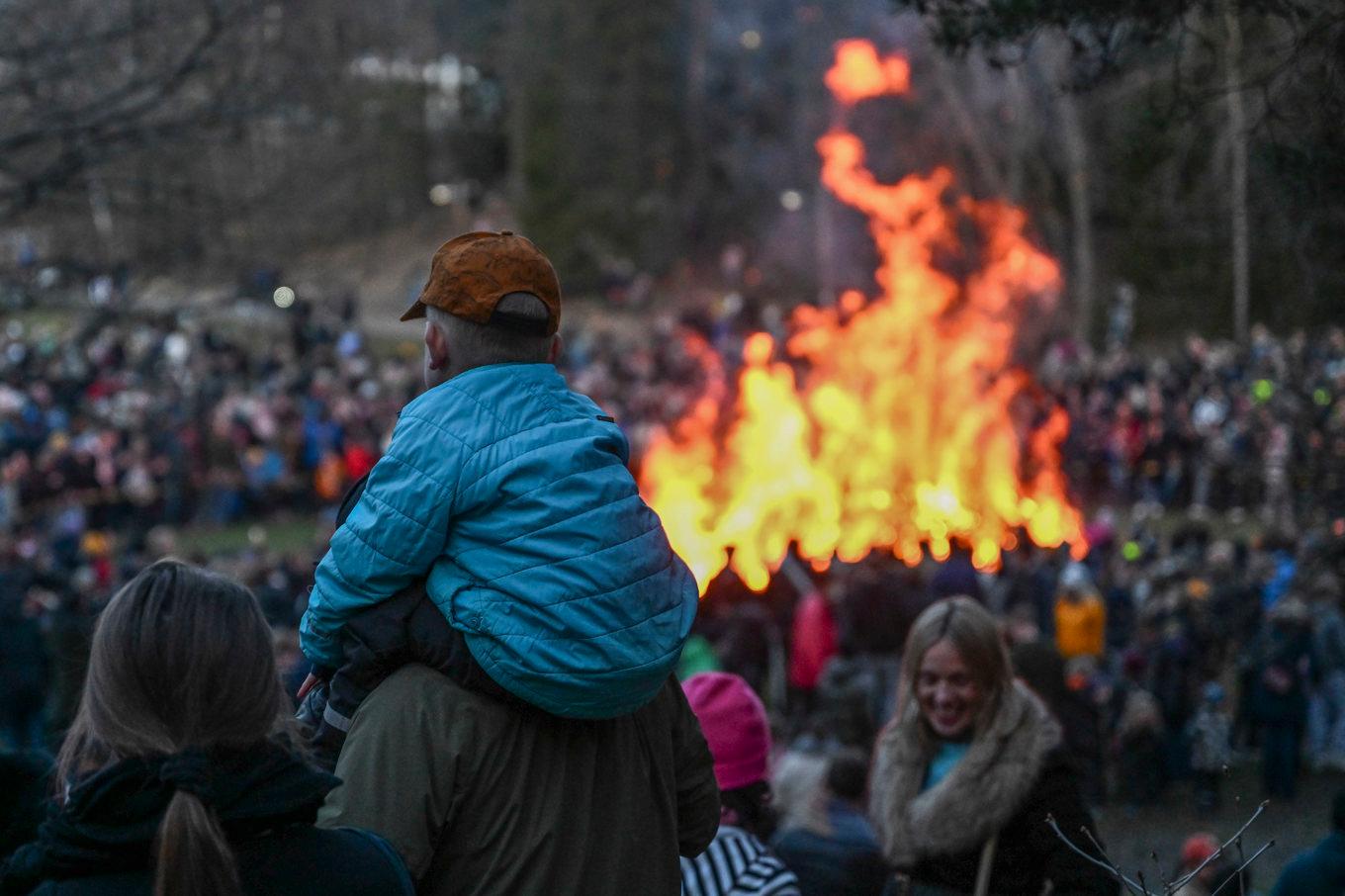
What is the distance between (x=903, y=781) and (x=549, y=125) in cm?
4209

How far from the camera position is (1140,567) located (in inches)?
623

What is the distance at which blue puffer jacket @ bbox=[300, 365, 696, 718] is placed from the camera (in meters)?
2.48

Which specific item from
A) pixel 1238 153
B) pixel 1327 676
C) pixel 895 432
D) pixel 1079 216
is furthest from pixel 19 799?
pixel 1079 216

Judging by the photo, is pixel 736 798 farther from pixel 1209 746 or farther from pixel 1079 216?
pixel 1079 216

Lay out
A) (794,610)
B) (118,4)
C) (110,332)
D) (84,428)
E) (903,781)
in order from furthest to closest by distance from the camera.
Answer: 1. (110,332)
2. (84,428)
3. (794,610)
4. (118,4)
5. (903,781)

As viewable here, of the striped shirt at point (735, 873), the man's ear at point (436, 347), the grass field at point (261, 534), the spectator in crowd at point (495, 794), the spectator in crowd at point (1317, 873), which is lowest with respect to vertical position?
the grass field at point (261, 534)

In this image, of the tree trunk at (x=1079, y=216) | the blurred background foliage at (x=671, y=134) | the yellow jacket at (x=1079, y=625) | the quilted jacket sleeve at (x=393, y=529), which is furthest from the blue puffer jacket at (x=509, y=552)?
the tree trunk at (x=1079, y=216)

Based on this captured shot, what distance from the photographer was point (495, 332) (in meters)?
2.68

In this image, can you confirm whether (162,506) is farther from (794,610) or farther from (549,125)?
(549,125)

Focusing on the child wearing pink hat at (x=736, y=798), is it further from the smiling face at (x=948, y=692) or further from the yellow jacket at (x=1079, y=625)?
the yellow jacket at (x=1079, y=625)

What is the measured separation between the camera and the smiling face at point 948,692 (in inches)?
157

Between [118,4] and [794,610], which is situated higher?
[118,4]

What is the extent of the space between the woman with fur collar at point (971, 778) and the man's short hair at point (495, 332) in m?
1.72

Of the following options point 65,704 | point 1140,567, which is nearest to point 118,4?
point 65,704
